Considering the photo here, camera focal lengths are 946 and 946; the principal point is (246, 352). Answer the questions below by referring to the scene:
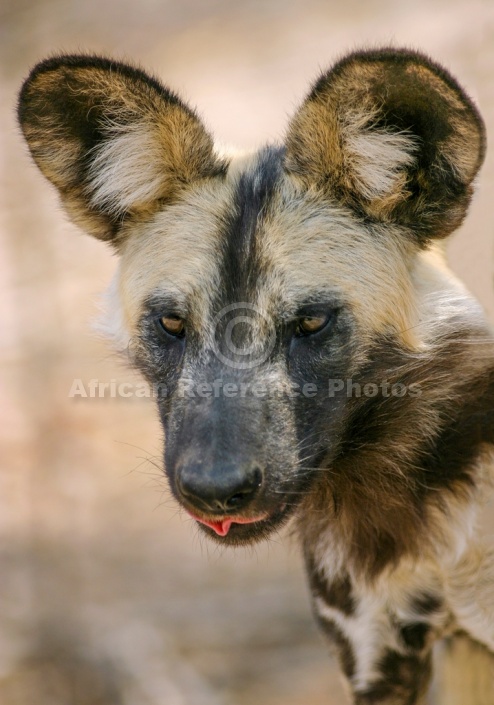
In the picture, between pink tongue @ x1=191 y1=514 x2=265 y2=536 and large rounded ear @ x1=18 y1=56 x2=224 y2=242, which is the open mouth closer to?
pink tongue @ x1=191 y1=514 x2=265 y2=536

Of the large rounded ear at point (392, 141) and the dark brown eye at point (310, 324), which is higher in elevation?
the large rounded ear at point (392, 141)

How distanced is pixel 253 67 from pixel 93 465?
368cm

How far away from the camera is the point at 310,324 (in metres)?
2.84

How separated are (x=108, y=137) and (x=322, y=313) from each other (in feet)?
3.16

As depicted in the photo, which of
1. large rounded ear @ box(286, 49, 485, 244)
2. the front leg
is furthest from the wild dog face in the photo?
the front leg

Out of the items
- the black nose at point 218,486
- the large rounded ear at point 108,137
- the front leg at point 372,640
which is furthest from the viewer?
the front leg at point 372,640

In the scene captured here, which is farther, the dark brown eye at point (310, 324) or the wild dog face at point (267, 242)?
the dark brown eye at point (310, 324)

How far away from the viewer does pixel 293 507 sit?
9.50ft

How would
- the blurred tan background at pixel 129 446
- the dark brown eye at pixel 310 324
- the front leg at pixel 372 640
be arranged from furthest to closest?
1. the blurred tan background at pixel 129 446
2. the front leg at pixel 372 640
3. the dark brown eye at pixel 310 324

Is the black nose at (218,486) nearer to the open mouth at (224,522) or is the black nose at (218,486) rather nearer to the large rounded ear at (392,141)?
the open mouth at (224,522)

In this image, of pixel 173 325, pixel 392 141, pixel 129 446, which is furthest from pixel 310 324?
pixel 129 446

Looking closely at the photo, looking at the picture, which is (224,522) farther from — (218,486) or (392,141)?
(392,141)

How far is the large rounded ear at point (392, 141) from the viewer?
2670 mm

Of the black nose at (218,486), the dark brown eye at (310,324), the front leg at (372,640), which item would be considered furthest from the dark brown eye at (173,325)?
the front leg at (372,640)
